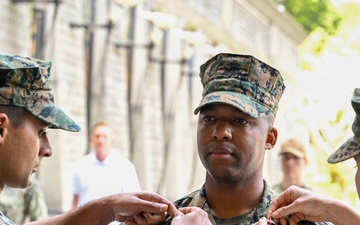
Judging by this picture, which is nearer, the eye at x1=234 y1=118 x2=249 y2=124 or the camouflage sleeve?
the eye at x1=234 y1=118 x2=249 y2=124

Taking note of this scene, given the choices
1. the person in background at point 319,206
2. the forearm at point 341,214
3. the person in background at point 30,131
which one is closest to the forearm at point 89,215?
the person in background at point 30,131

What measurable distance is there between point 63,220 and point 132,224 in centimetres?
40

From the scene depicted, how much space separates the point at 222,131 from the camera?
15.2ft

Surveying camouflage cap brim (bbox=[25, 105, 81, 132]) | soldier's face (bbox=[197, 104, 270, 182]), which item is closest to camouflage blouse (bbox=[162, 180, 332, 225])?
soldier's face (bbox=[197, 104, 270, 182])

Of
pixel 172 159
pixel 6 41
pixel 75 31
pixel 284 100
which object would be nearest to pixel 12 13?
pixel 6 41

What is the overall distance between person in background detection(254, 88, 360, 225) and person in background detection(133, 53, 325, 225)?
0.22 m

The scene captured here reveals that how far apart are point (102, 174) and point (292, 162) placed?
5.49ft

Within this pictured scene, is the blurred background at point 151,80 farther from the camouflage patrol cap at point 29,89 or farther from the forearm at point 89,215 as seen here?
the camouflage patrol cap at point 29,89

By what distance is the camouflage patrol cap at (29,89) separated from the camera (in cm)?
442

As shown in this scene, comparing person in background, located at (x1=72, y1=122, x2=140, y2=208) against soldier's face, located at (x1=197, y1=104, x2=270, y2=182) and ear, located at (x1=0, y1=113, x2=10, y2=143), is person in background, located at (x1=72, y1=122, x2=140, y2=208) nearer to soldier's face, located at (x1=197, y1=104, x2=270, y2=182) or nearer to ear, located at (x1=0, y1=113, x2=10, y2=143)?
soldier's face, located at (x1=197, y1=104, x2=270, y2=182)

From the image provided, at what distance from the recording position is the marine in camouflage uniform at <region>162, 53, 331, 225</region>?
15.3 feet

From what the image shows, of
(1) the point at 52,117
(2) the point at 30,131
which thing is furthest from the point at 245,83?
(2) the point at 30,131

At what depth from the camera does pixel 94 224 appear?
4.72m

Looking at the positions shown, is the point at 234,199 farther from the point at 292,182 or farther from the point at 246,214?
the point at 292,182
